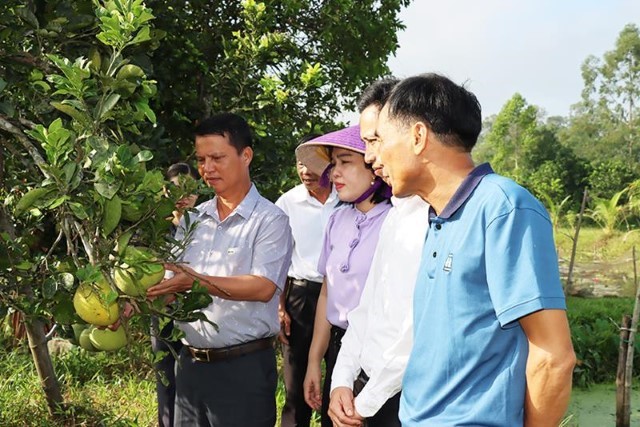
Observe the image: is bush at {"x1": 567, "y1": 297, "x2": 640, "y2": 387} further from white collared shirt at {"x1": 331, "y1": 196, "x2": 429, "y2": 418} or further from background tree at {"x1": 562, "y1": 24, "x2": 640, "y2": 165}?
background tree at {"x1": 562, "y1": 24, "x2": 640, "y2": 165}

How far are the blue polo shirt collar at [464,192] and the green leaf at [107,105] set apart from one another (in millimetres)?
773

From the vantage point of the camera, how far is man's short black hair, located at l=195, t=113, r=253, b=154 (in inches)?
104

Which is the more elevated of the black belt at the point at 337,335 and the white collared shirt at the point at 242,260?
the white collared shirt at the point at 242,260

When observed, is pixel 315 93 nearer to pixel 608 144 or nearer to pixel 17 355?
pixel 17 355

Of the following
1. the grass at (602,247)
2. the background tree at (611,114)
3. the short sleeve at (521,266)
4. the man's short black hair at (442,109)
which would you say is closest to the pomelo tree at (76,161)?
the man's short black hair at (442,109)

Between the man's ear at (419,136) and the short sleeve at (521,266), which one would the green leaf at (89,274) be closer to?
the man's ear at (419,136)

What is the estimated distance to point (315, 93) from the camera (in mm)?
4969

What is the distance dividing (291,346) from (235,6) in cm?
288

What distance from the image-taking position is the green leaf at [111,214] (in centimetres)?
155

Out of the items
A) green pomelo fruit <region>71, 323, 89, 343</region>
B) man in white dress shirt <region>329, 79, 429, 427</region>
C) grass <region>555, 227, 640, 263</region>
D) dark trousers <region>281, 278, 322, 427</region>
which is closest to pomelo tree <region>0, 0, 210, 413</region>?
green pomelo fruit <region>71, 323, 89, 343</region>

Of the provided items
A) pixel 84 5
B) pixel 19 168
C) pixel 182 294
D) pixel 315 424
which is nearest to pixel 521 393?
pixel 182 294

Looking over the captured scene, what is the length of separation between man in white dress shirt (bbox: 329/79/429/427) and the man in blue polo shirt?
19 centimetres

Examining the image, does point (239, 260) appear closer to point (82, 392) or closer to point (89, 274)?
point (89, 274)

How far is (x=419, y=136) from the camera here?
147cm
